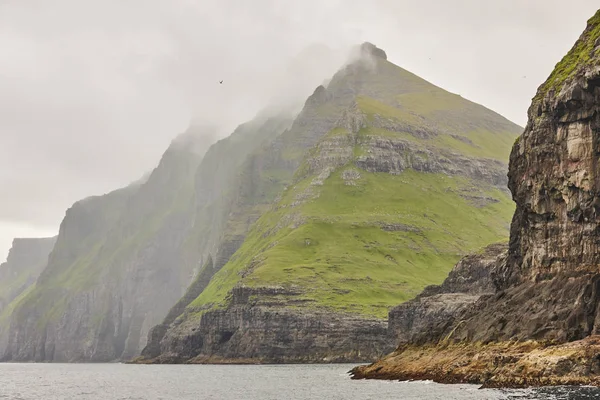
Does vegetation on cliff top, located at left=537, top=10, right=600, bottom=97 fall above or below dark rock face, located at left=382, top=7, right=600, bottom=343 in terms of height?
above

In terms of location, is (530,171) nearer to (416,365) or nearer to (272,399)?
(416,365)

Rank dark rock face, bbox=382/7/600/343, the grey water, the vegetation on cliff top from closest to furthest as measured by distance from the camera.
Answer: the grey water
dark rock face, bbox=382/7/600/343
the vegetation on cliff top

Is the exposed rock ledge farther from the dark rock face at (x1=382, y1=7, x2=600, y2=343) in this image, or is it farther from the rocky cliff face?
the dark rock face at (x1=382, y1=7, x2=600, y2=343)

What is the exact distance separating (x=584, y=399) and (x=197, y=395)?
2816 inches

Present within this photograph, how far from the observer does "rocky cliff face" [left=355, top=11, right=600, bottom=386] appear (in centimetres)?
10212

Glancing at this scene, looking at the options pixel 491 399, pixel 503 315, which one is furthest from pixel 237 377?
pixel 491 399

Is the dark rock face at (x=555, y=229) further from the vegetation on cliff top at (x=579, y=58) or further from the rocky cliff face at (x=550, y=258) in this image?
the vegetation on cliff top at (x=579, y=58)

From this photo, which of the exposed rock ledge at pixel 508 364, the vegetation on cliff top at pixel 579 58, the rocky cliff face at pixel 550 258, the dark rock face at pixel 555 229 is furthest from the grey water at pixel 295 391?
the vegetation on cliff top at pixel 579 58

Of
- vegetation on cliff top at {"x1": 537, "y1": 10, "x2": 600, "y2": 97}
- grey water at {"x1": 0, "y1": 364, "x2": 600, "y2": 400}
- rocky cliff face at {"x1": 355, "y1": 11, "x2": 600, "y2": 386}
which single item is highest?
vegetation on cliff top at {"x1": 537, "y1": 10, "x2": 600, "y2": 97}

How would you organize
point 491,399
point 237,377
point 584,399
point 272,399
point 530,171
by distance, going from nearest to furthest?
point 584,399 < point 491,399 < point 272,399 < point 530,171 < point 237,377

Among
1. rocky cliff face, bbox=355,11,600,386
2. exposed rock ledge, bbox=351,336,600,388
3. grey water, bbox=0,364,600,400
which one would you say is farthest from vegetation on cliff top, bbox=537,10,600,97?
grey water, bbox=0,364,600,400

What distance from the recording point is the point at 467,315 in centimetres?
13575

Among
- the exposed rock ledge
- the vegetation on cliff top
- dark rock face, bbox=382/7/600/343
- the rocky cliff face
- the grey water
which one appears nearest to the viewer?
the grey water

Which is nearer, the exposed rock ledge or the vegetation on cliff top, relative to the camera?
the exposed rock ledge
